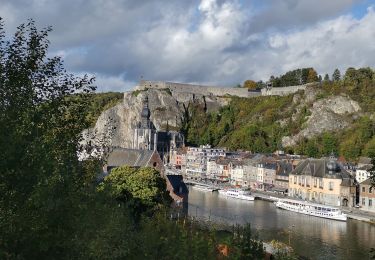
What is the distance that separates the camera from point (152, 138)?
8406cm

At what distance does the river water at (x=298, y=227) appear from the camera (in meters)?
29.3

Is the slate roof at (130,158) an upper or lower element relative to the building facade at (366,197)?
upper

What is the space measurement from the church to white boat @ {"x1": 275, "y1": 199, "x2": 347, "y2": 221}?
37.1 metres

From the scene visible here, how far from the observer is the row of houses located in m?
47.1

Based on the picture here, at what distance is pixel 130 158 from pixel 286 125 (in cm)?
4174

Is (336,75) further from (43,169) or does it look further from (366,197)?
(43,169)

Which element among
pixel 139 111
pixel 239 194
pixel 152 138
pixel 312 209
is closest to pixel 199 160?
pixel 152 138

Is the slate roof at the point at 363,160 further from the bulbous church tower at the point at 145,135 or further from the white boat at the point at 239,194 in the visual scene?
the bulbous church tower at the point at 145,135

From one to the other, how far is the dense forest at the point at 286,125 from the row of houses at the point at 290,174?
4312mm

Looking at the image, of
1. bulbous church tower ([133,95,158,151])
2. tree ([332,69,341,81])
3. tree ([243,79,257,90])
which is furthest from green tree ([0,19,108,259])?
tree ([243,79,257,90])

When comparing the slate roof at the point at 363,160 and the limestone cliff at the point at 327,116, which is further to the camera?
the limestone cliff at the point at 327,116

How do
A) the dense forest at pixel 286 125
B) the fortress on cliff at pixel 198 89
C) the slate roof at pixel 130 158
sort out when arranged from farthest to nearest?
the fortress on cliff at pixel 198 89, the dense forest at pixel 286 125, the slate roof at pixel 130 158

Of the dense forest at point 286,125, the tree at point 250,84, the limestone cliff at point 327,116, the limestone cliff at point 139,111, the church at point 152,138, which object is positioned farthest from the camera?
the tree at point 250,84

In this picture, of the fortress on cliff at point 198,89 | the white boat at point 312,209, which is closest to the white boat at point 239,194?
the white boat at point 312,209
